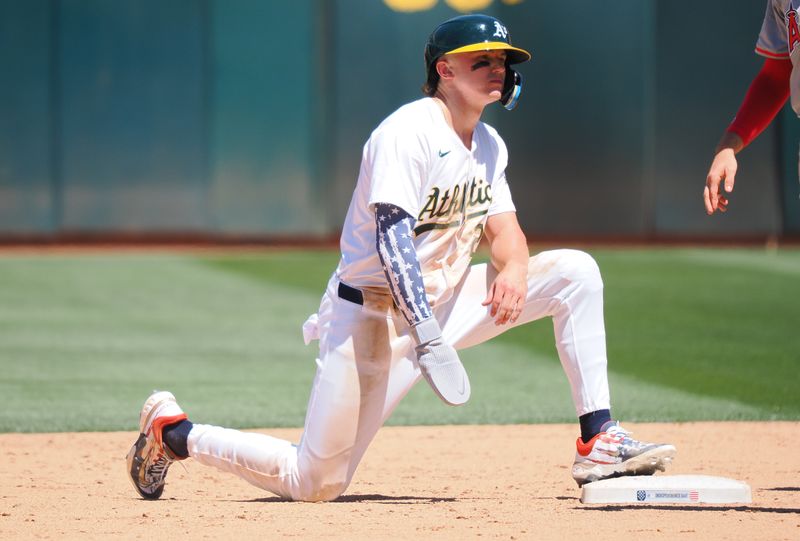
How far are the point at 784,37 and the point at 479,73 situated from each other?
1.06m

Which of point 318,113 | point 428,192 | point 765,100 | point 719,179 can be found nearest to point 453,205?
point 428,192

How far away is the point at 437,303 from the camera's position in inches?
190

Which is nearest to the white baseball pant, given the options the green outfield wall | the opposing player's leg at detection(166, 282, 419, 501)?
the opposing player's leg at detection(166, 282, 419, 501)

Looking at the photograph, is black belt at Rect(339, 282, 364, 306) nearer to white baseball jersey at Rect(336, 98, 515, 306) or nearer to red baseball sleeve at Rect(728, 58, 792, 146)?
white baseball jersey at Rect(336, 98, 515, 306)

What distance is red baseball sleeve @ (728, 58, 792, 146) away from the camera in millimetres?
4789

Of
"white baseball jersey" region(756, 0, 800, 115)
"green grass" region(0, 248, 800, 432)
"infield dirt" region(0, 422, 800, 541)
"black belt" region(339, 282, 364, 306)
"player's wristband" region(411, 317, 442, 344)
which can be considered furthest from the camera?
"green grass" region(0, 248, 800, 432)

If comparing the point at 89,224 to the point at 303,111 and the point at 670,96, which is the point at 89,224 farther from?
→ the point at 670,96

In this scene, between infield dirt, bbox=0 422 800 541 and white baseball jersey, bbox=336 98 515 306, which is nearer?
infield dirt, bbox=0 422 800 541

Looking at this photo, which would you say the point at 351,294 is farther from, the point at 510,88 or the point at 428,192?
the point at 510,88

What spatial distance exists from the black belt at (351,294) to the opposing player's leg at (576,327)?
1.01 feet

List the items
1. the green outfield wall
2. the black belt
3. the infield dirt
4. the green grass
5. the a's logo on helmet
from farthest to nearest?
the green outfield wall
the green grass
the black belt
the a's logo on helmet
the infield dirt

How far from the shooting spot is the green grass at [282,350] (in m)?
7.33

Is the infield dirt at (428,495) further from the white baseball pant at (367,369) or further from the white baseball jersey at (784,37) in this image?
the white baseball jersey at (784,37)

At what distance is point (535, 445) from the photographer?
6402mm
